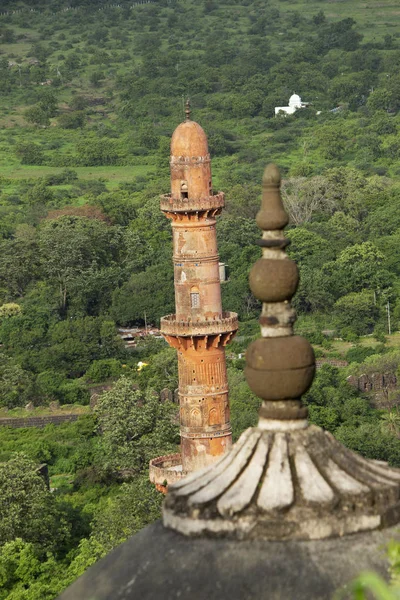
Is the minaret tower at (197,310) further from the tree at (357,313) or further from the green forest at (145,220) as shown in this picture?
the tree at (357,313)

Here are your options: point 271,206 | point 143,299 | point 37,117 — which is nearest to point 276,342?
point 271,206

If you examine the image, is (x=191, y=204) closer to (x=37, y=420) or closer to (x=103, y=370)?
(x=37, y=420)

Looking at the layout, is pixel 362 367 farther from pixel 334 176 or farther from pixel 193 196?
pixel 334 176

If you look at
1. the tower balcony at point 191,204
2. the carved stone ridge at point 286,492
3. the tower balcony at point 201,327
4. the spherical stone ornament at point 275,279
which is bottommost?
the carved stone ridge at point 286,492

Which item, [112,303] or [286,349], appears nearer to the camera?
[286,349]

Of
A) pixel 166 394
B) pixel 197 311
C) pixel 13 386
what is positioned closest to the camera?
pixel 197 311

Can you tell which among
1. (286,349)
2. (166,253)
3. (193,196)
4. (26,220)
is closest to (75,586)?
(286,349)

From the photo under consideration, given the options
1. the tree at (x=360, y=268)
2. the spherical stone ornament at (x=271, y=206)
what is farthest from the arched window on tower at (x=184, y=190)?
the tree at (x=360, y=268)
